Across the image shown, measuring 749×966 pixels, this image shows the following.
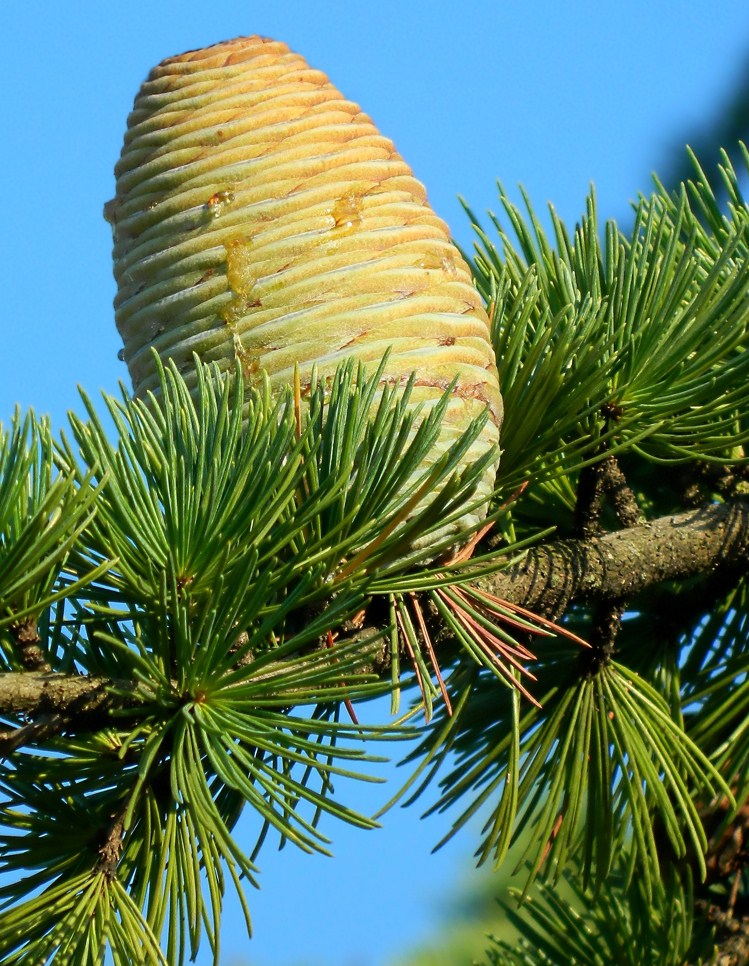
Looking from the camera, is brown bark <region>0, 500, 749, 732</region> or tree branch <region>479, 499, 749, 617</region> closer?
brown bark <region>0, 500, 749, 732</region>

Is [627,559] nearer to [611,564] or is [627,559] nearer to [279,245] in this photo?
[611,564]

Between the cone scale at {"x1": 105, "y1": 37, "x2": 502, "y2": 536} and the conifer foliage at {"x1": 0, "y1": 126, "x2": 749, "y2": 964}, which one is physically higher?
the cone scale at {"x1": 105, "y1": 37, "x2": 502, "y2": 536}

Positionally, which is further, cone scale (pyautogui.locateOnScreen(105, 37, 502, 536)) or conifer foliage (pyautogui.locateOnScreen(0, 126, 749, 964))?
cone scale (pyautogui.locateOnScreen(105, 37, 502, 536))

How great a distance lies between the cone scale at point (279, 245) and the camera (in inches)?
30.6

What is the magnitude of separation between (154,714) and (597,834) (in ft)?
1.57

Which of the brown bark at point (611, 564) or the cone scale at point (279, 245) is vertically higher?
the cone scale at point (279, 245)

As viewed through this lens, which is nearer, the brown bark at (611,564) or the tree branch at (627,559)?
the brown bark at (611,564)

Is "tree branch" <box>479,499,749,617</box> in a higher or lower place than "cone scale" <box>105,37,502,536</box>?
lower

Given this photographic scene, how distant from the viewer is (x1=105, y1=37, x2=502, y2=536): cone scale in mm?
777

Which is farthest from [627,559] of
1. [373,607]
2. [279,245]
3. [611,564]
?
[279,245]

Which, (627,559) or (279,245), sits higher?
(279,245)

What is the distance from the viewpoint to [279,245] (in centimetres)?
79

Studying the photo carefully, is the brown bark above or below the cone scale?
below

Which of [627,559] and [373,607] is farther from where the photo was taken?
[627,559]
